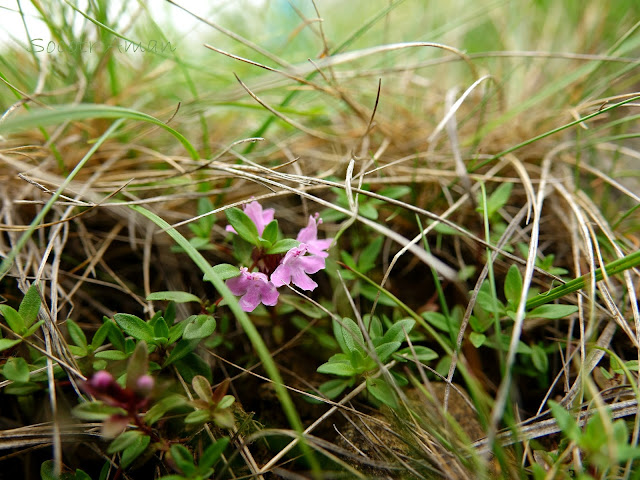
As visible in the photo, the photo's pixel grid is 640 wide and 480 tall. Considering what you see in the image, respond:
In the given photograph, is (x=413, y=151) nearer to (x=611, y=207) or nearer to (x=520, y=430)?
(x=611, y=207)

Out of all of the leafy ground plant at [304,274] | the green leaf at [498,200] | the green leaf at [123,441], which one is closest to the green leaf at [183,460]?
the leafy ground plant at [304,274]

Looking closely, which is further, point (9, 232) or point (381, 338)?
point (9, 232)

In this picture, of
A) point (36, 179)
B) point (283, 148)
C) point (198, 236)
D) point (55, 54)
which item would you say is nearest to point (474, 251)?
point (283, 148)

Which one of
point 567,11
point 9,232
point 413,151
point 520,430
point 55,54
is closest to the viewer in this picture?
point 520,430

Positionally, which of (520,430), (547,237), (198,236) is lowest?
(520,430)

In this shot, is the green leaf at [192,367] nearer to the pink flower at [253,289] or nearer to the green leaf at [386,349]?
the pink flower at [253,289]

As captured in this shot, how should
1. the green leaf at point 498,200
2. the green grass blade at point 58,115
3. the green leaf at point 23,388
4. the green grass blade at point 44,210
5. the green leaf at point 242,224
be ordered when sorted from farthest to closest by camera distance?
the green leaf at point 498,200 → the green leaf at point 242,224 → the green leaf at point 23,388 → the green grass blade at point 44,210 → the green grass blade at point 58,115

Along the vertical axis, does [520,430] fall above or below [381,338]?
below
